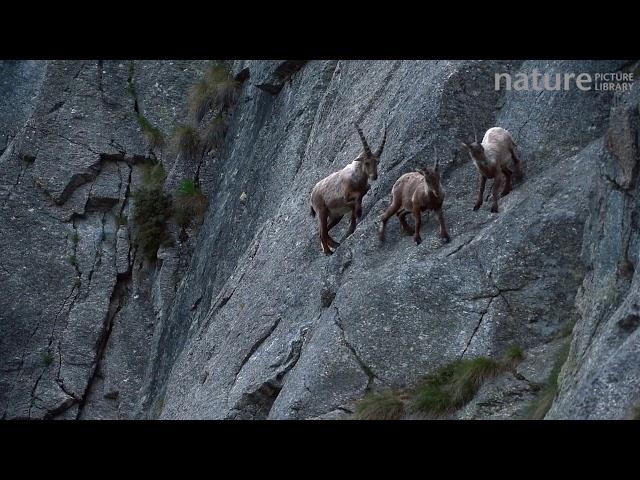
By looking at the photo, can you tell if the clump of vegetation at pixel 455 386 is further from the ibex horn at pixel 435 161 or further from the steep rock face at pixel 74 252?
the steep rock face at pixel 74 252

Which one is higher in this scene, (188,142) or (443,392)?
(443,392)

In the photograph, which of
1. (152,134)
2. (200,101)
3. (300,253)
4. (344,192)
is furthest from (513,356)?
(152,134)

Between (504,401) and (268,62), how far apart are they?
445 inches

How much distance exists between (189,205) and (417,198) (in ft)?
35.9

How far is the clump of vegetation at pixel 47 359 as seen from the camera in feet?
82.3

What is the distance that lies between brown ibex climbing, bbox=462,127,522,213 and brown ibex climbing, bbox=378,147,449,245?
53 cm

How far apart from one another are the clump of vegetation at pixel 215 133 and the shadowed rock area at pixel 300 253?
0.25 meters

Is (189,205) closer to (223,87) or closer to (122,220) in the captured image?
(122,220)

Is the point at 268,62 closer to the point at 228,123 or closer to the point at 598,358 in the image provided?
the point at 228,123

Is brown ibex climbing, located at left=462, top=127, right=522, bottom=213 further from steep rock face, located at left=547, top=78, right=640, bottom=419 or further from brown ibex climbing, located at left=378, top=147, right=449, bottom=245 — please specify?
steep rock face, located at left=547, top=78, right=640, bottom=419

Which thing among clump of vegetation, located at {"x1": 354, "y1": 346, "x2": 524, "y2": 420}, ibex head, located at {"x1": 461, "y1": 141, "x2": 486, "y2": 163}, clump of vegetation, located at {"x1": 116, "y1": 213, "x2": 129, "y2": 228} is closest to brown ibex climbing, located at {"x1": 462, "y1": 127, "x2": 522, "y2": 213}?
ibex head, located at {"x1": 461, "y1": 141, "x2": 486, "y2": 163}

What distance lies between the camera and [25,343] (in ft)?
83.5

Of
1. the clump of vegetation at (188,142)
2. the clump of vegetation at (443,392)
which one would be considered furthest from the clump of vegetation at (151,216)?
the clump of vegetation at (443,392)

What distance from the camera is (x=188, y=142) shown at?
25578mm
